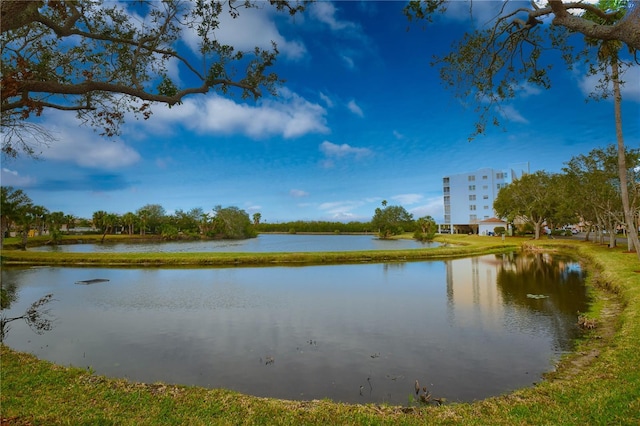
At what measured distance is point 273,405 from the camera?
6027mm

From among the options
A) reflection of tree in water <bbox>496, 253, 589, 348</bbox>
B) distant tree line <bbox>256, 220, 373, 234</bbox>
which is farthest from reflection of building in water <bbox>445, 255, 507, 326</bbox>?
distant tree line <bbox>256, 220, 373, 234</bbox>

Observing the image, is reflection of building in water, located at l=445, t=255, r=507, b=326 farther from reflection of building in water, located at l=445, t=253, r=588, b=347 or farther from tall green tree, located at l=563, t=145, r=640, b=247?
tall green tree, located at l=563, t=145, r=640, b=247

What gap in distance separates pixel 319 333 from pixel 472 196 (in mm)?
80835

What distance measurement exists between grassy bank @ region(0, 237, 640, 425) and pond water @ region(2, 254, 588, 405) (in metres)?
1.25

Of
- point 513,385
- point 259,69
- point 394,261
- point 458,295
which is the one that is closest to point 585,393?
point 513,385

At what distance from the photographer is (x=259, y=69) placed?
26.0ft

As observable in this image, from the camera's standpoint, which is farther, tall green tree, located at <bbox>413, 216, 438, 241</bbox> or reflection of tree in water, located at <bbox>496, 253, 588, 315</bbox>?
tall green tree, located at <bbox>413, 216, 438, 241</bbox>

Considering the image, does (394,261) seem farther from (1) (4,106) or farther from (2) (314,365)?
(1) (4,106)

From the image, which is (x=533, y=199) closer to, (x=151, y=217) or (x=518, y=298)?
(x=518, y=298)

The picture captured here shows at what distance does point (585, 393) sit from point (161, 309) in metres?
15.0

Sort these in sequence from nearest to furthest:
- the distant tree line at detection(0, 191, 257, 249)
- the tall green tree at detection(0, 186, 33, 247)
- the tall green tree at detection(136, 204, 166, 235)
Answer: the tall green tree at detection(0, 186, 33, 247) → the distant tree line at detection(0, 191, 257, 249) → the tall green tree at detection(136, 204, 166, 235)

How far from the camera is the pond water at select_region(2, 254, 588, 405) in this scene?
→ 27.3ft

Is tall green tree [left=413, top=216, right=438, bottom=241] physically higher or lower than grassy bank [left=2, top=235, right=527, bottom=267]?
higher

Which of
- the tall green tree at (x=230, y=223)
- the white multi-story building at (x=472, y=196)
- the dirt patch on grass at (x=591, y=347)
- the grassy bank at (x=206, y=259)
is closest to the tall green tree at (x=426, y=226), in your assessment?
the white multi-story building at (x=472, y=196)
